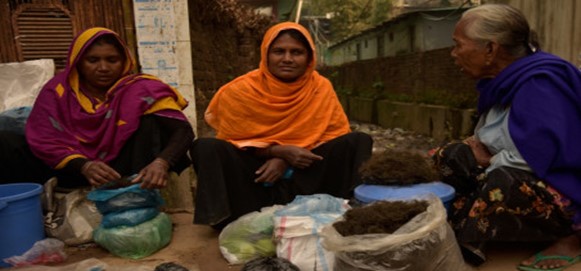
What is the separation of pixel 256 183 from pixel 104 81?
1.12m

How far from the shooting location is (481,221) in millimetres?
2055

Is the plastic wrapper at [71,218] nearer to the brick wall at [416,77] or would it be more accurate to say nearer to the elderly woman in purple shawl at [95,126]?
the elderly woman in purple shawl at [95,126]

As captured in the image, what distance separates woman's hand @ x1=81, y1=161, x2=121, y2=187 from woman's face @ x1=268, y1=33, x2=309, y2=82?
1.11 metres

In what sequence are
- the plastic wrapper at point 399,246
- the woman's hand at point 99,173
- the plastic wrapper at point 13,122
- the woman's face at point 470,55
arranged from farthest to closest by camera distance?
the plastic wrapper at point 13,122, the woman's hand at point 99,173, the woman's face at point 470,55, the plastic wrapper at point 399,246

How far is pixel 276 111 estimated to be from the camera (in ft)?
9.20

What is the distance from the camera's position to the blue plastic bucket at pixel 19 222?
7.52ft

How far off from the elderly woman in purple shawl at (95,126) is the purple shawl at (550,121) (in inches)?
69.6

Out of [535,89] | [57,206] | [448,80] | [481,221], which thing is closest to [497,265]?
[481,221]

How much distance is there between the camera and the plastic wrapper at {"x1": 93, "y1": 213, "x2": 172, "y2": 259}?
2.38 metres

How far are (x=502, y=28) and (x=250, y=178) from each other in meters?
1.55

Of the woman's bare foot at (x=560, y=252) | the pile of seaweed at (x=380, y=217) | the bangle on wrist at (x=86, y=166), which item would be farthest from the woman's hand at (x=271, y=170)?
the woman's bare foot at (x=560, y=252)

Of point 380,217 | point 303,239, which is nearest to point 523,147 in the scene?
point 380,217

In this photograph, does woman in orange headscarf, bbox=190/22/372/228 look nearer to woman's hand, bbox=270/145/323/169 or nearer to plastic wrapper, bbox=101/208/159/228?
woman's hand, bbox=270/145/323/169

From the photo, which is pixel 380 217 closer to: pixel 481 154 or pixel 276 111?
Answer: pixel 481 154
